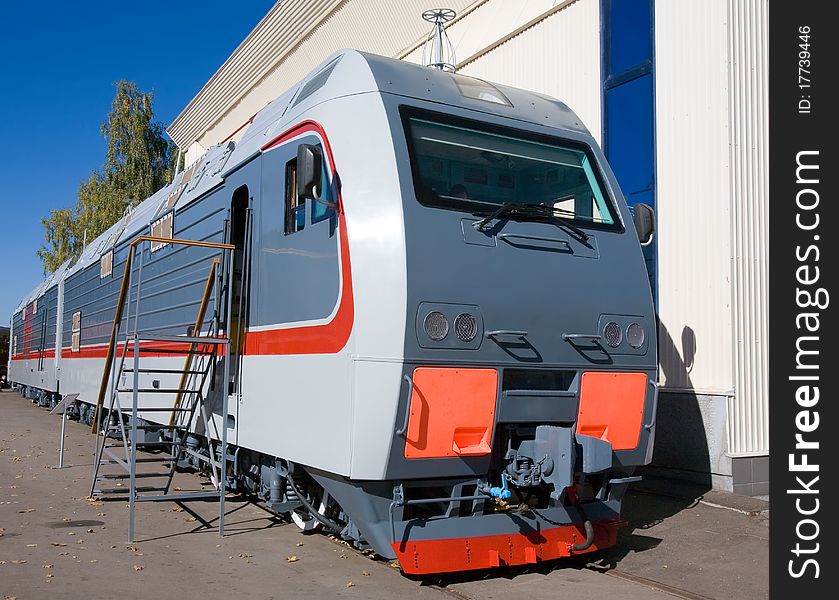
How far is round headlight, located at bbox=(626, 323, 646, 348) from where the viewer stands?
20.7 feet

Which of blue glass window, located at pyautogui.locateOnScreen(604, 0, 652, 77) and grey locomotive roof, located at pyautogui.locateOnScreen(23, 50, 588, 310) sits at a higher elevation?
blue glass window, located at pyautogui.locateOnScreen(604, 0, 652, 77)

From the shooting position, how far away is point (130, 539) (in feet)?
23.0

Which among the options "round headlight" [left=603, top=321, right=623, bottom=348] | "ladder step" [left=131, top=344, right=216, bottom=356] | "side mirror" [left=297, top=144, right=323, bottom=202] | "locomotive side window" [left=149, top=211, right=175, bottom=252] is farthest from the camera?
"locomotive side window" [left=149, top=211, right=175, bottom=252]

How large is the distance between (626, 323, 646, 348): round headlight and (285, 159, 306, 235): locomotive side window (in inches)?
102

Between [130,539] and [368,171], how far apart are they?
3754 mm

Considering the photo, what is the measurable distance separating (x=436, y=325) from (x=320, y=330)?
0.90 meters

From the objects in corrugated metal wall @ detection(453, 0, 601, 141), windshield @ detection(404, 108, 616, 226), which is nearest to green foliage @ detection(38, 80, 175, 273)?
corrugated metal wall @ detection(453, 0, 601, 141)

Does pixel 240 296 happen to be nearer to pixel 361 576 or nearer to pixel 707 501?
pixel 361 576

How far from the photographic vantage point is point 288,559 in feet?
20.9

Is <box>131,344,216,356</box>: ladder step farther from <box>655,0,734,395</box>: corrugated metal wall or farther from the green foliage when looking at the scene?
the green foliage

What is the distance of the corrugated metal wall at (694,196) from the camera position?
908cm

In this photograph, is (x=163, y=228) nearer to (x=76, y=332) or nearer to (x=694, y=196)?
(x=694, y=196)

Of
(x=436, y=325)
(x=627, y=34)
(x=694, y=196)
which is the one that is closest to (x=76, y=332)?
(x=627, y=34)
